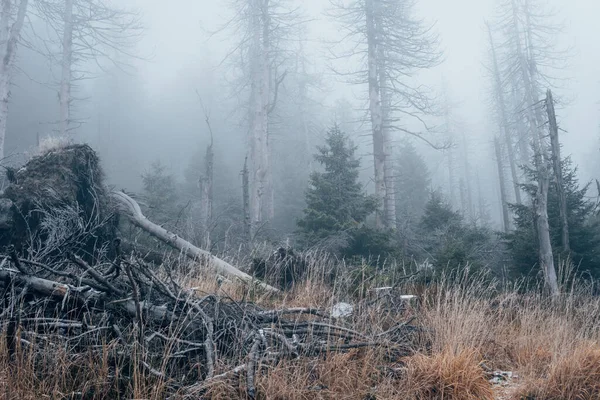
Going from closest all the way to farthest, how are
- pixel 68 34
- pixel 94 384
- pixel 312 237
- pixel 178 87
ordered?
pixel 94 384
pixel 312 237
pixel 68 34
pixel 178 87

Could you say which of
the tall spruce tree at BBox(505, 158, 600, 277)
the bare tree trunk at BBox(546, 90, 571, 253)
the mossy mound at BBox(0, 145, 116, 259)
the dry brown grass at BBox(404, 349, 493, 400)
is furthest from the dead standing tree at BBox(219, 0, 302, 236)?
the dry brown grass at BBox(404, 349, 493, 400)

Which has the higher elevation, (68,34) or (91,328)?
(68,34)

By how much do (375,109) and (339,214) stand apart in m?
6.61

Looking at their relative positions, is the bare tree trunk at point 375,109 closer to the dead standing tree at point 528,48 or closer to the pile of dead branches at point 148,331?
the dead standing tree at point 528,48

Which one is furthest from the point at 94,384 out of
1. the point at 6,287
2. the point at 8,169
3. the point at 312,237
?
the point at 312,237

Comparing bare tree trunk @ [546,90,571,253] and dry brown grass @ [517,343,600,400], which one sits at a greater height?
bare tree trunk @ [546,90,571,253]

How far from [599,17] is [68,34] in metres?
111

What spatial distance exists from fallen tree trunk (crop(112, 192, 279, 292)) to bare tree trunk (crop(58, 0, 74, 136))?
1015 centimetres

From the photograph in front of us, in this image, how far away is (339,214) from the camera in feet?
39.4

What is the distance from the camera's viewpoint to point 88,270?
3184mm

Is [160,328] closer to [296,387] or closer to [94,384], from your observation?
[94,384]

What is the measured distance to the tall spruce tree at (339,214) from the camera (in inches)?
436

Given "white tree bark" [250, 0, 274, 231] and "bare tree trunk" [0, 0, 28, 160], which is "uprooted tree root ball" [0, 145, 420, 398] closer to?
"bare tree trunk" [0, 0, 28, 160]

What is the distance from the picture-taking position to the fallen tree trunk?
7.18 meters
